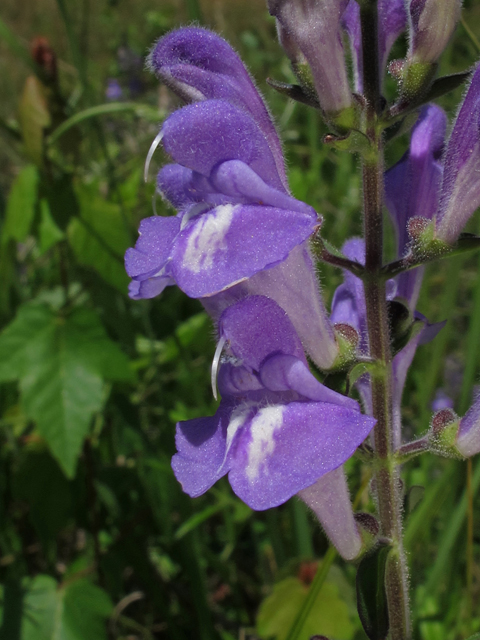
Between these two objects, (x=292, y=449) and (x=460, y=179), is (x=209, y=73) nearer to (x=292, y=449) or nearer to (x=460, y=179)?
(x=460, y=179)

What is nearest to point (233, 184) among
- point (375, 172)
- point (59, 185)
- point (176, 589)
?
point (375, 172)

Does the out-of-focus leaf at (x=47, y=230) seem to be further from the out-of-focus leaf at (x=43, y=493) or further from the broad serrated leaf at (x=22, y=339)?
the out-of-focus leaf at (x=43, y=493)

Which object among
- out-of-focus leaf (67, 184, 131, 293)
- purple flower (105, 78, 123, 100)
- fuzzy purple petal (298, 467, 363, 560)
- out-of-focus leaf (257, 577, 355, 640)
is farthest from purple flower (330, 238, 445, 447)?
purple flower (105, 78, 123, 100)

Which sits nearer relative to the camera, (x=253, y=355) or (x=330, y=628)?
(x=253, y=355)

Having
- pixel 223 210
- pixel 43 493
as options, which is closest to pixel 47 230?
pixel 43 493

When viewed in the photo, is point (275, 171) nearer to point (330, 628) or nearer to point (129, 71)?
point (330, 628)

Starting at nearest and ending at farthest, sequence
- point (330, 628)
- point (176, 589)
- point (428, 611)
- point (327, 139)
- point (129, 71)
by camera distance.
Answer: point (327, 139)
point (330, 628)
point (428, 611)
point (176, 589)
point (129, 71)

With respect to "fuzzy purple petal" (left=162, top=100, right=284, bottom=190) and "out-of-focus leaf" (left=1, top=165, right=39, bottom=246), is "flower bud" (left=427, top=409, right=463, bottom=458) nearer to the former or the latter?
"fuzzy purple petal" (left=162, top=100, right=284, bottom=190)
